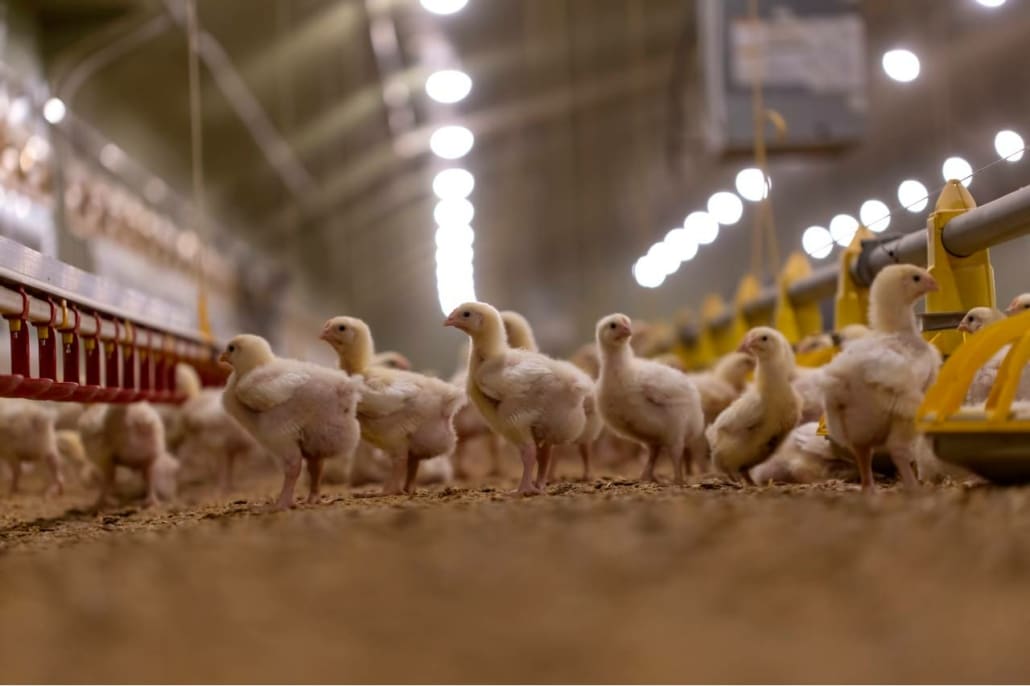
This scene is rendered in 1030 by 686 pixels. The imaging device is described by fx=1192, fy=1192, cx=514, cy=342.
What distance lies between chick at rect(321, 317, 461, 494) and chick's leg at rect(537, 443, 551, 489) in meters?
0.40

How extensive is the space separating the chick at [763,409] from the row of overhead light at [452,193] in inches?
Result: 253

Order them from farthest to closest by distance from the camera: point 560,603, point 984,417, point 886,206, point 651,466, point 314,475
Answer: point 886,206, point 651,466, point 314,475, point 984,417, point 560,603

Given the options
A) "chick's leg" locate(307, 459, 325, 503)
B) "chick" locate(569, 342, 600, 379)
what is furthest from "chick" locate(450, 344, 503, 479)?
"chick's leg" locate(307, 459, 325, 503)

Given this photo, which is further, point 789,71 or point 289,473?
point 789,71

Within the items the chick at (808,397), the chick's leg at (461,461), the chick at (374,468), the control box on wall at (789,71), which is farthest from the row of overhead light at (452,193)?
the chick at (808,397)

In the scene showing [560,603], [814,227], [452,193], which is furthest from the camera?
[452,193]

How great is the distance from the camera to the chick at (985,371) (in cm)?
393

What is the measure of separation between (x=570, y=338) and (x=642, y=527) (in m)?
12.1

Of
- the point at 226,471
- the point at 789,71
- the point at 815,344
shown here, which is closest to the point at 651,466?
the point at 815,344

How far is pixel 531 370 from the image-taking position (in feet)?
15.0

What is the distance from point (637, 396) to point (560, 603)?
3018 mm

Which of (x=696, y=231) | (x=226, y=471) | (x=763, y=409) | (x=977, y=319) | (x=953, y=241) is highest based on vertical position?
(x=696, y=231)

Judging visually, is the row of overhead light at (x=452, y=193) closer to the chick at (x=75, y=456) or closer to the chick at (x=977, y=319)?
the chick at (x=75, y=456)

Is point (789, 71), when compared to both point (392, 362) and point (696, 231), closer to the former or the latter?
point (696, 231)
